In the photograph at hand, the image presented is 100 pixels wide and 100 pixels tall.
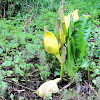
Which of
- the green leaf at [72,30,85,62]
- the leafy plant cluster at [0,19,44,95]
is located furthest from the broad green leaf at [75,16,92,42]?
the leafy plant cluster at [0,19,44,95]

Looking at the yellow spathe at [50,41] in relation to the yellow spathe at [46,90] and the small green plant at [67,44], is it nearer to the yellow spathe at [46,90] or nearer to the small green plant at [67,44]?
the small green plant at [67,44]

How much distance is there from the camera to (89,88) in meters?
1.24

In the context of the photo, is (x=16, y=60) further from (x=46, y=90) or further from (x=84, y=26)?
(x=84, y=26)

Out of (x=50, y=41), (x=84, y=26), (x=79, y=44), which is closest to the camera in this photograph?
(x=50, y=41)

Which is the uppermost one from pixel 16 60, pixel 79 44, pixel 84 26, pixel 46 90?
pixel 84 26

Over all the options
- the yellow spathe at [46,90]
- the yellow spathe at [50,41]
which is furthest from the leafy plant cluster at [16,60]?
the yellow spathe at [50,41]

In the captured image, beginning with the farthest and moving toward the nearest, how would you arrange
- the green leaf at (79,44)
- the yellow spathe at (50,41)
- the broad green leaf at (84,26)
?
the broad green leaf at (84,26) → the green leaf at (79,44) → the yellow spathe at (50,41)

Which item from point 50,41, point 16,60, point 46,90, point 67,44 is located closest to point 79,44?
point 67,44

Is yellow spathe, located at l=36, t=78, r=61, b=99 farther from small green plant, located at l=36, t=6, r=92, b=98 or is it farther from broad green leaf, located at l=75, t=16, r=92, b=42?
broad green leaf, located at l=75, t=16, r=92, b=42

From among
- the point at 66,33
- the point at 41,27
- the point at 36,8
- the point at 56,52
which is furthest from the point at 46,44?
the point at 36,8

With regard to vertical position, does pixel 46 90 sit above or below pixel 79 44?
below

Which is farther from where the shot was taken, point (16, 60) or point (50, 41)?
point (16, 60)

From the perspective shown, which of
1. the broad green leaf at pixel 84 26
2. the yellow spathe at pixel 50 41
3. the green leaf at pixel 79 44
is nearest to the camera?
the yellow spathe at pixel 50 41

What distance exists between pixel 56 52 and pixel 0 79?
0.49 m
